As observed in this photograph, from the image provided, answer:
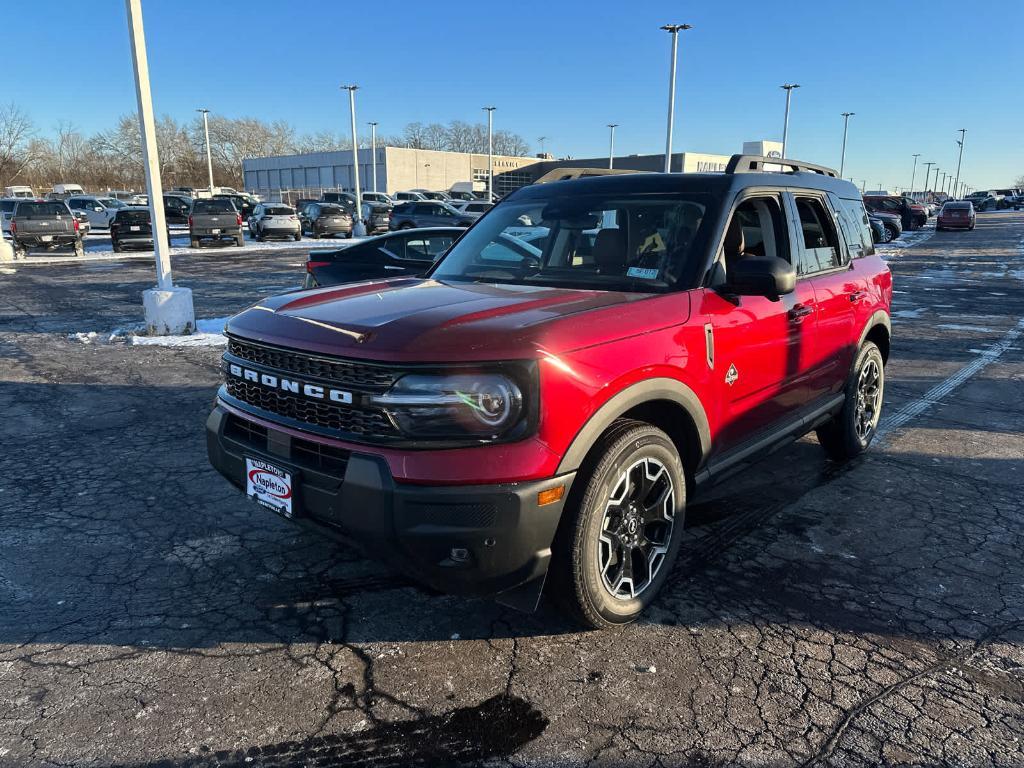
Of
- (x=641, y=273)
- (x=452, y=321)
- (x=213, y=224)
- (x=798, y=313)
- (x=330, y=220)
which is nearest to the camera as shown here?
(x=452, y=321)

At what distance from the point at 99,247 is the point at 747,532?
31.5 metres

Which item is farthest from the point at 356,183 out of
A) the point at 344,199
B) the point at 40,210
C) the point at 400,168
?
the point at 400,168

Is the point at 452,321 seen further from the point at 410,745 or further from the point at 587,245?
the point at 410,745

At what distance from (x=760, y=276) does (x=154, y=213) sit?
28.6ft

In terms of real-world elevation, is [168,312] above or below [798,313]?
below

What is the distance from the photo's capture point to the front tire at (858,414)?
5023 mm

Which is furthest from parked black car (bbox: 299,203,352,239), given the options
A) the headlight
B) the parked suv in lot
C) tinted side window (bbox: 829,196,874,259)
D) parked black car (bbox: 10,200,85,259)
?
the headlight

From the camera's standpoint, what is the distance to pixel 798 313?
13.2ft

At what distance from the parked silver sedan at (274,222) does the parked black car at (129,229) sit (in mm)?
5612

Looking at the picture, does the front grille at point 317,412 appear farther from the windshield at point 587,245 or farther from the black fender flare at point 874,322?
the black fender flare at point 874,322

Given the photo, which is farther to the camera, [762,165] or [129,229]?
[129,229]

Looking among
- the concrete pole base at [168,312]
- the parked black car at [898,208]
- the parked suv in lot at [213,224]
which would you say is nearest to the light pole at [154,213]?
the concrete pole base at [168,312]

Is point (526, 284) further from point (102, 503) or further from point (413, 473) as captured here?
point (102, 503)

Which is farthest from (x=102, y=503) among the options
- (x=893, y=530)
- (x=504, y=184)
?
(x=504, y=184)
